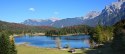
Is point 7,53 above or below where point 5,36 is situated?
below

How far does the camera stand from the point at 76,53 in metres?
97.5

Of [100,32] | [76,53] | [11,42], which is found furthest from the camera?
[100,32]

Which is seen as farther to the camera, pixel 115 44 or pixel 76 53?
pixel 76 53

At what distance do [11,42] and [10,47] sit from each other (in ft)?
11.3

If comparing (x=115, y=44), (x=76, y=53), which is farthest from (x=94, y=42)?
(x=115, y=44)

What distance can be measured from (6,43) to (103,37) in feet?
236

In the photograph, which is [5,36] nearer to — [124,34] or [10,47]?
[10,47]

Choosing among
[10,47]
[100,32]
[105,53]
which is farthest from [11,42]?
[100,32]

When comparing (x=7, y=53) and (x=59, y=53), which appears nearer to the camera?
(x=7, y=53)

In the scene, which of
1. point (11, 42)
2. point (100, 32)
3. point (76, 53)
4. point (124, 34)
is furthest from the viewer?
point (100, 32)

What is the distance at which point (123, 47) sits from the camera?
257 feet

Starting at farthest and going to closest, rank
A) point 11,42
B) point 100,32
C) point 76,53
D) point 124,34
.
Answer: point 100,32, point 76,53, point 11,42, point 124,34

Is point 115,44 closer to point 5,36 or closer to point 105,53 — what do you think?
point 105,53

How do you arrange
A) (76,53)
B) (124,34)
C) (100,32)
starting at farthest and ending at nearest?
(100,32), (76,53), (124,34)
